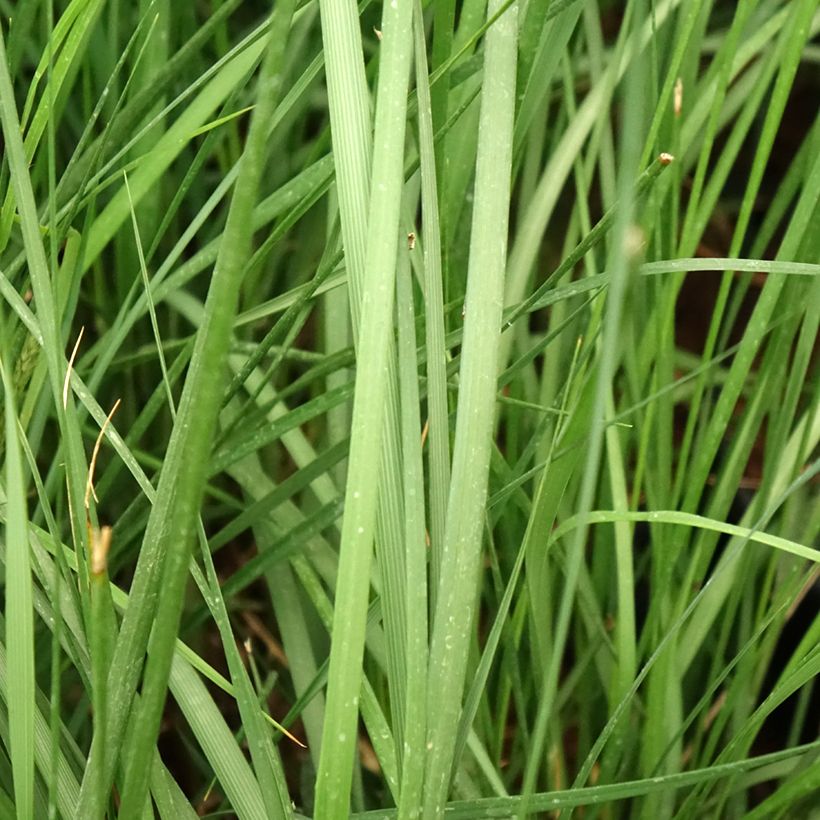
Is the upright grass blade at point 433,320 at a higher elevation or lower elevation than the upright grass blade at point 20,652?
higher

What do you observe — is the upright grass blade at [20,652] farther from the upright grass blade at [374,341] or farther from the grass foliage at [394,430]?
the upright grass blade at [374,341]

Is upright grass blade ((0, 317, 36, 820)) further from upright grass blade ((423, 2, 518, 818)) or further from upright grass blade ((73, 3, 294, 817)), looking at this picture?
upright grass blade ((423, 2, 518, 818))

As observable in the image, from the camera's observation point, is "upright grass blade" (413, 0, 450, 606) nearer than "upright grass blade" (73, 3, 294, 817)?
No

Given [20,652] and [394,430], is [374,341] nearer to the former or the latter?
[394,430]

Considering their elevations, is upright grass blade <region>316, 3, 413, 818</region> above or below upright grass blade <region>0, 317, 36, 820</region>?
above

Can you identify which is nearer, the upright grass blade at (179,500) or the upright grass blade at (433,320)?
the upright grass blade at (179,500)

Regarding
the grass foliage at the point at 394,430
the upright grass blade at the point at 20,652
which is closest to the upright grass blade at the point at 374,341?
Answer: the grass foliage at the point at 394,430

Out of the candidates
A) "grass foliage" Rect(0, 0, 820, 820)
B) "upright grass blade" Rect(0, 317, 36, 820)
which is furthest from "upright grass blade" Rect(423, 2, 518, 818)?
"upright grass blade" Rect(0, 317, 36, 820)

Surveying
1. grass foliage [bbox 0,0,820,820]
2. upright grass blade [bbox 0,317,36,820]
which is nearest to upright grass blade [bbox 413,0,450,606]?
grass foliage [bbox 0,0,820,820]

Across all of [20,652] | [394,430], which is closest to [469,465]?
[394,430]
